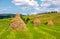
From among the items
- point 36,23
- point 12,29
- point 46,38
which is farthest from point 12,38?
point 36,23

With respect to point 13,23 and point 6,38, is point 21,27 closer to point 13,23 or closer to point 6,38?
point 13,23

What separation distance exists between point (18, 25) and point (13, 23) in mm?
1233

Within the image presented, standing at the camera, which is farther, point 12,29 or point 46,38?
point 12,29

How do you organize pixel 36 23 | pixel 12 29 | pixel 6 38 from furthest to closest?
pixel 36 23 < pixel 12 29 < pixel 6 38

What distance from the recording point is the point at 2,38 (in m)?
29.7

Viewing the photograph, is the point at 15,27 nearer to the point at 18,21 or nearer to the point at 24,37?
the point at 18,21

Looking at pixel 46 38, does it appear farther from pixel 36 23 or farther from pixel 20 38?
pixel 36 23

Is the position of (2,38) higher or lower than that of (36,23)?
higher

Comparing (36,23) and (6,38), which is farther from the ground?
(6,38)

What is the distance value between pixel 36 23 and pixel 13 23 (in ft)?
115

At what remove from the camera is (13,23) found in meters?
41.7

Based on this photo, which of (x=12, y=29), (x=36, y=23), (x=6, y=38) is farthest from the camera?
(x=36, y=23)

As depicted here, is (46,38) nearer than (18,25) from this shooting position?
Yes

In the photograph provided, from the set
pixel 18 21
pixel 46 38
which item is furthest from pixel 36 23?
pixel 46 38
